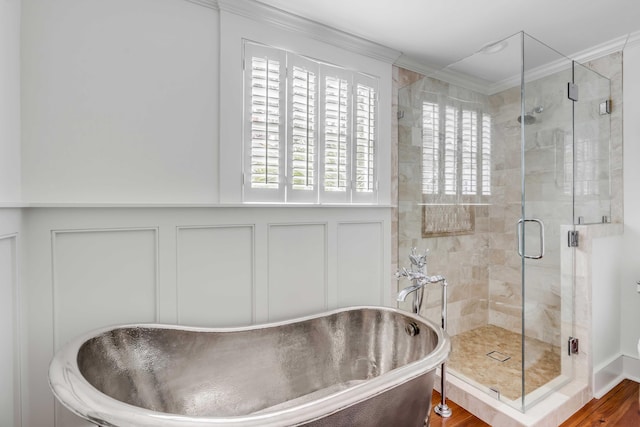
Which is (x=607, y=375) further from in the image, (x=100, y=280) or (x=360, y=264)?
(x=100, y=280)

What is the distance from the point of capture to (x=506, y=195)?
96.3 inches

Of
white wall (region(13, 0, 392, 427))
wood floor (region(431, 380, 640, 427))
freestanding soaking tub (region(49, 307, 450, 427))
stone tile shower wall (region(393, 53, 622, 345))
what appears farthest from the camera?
stone tile shower wall (region(393, 53, 622, 345))

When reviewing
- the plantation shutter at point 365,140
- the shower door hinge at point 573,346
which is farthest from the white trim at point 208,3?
the shower door hinge at point 573,346

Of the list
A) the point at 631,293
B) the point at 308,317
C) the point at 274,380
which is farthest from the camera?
the point at 631,293

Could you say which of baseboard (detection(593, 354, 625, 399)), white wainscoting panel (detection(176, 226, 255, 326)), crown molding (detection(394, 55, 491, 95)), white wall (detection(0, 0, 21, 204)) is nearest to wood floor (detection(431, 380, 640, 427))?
baseboard (detection(593, 354, 625, 399))

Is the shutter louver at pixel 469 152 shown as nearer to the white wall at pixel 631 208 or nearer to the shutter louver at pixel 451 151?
the shutter louver at pixel 451 151

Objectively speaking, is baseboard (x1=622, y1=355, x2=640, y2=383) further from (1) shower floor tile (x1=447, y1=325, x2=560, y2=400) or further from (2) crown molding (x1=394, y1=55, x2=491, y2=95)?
(2) crown molding (x1=394, y1=55, x2=491, y2=95)

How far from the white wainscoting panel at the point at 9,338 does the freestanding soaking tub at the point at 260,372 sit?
0.26 metres

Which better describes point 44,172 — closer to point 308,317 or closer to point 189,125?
point 189,125

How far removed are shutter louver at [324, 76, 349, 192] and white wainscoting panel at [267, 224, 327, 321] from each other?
35cm

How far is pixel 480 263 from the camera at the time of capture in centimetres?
273

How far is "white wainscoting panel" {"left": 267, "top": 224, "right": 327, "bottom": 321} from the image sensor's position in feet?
6.61

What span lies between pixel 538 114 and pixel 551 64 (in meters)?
0.32

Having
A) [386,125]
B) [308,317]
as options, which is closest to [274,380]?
[308,317]
